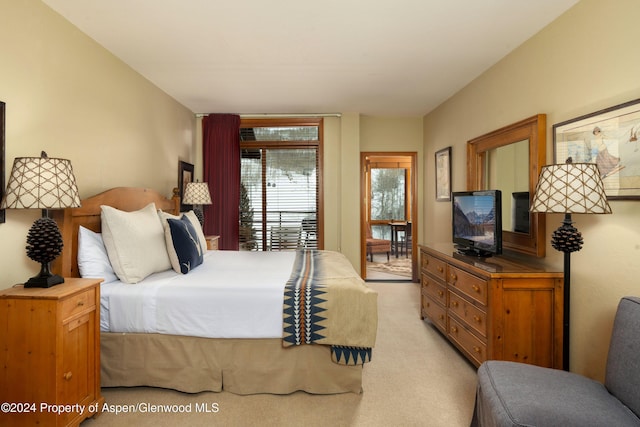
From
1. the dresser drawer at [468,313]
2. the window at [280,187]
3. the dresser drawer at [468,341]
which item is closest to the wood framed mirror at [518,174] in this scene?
the dresser drawer at [468,313]

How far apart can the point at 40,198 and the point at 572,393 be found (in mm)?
2752

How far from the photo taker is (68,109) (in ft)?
8.05

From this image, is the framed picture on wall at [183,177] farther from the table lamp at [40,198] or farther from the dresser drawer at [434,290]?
the dresser drawer at [434,290]

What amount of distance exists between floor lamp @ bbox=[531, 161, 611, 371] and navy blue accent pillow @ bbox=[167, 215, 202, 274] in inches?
95.4

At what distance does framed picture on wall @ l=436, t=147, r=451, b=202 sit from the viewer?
4.31 metres

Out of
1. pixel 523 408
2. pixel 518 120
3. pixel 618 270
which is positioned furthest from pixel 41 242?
pixel 518 120

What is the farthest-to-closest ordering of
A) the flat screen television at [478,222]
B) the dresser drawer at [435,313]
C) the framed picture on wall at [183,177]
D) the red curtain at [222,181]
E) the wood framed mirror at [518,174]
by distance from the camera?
the red curtain at [222,181]
the framed picture on wall at [183,177]
the dresser drawer at [435,313]
the flat screen television at [478,222]
the wood framed mirror at [518,174]

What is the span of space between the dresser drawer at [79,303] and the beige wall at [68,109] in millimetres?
558

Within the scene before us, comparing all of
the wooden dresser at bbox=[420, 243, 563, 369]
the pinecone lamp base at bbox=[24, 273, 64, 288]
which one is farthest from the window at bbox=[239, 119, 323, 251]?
the pinecone lamp base at bbox=[24, 273, 64, 288]

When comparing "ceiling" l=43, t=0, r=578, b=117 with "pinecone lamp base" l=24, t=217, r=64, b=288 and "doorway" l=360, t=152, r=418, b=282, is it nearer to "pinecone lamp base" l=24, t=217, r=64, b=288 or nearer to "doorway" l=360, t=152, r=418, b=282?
"pinecone lamp base" l=24, t=217, r=64, b=288

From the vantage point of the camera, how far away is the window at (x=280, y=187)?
5.24m

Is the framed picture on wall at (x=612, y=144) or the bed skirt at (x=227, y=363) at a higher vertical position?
→ the framed picture on wall at (x=612, y=144)

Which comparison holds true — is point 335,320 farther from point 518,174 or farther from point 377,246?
point 377,246

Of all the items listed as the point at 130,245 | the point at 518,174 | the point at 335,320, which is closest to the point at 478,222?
the point at 518,174
